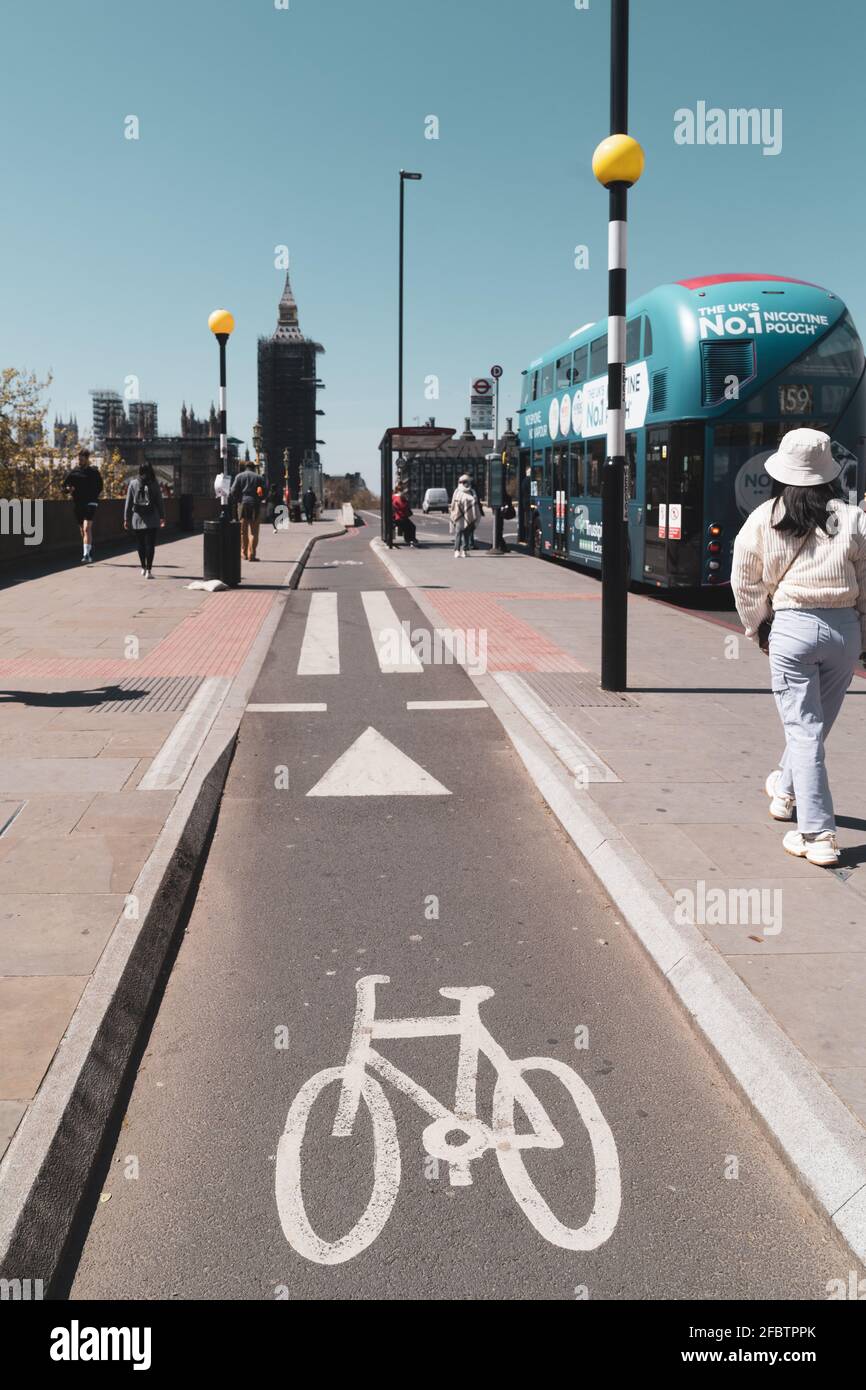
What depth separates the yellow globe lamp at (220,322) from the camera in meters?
17.3

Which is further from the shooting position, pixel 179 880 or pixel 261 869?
pixel 261 869

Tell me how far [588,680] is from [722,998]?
246 inches

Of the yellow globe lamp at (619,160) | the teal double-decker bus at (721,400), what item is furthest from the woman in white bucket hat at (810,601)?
the teal double-decker bus at (721,400)

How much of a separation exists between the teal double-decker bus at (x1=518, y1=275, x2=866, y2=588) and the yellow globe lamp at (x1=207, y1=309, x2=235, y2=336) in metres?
5.50

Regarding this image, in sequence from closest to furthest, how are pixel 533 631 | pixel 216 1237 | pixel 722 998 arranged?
pixel 216 1237
pixel 722 998
pixel 533 631

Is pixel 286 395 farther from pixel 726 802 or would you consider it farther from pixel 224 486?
pixel 726 802

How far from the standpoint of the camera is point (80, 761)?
7238 mm

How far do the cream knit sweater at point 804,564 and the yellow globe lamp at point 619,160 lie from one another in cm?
422

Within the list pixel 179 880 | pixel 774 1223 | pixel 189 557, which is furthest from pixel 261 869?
pixel 189 557

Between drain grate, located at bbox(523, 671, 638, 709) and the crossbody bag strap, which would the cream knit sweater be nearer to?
the crossbody bag strap

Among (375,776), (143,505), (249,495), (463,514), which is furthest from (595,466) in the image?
(375,776)

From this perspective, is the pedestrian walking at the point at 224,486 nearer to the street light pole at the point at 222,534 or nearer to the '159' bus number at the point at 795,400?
the street light pole at the point at 222,534
